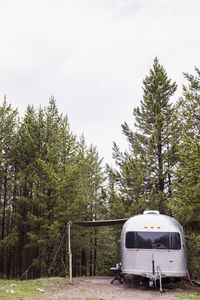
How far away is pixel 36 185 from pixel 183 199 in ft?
36.1

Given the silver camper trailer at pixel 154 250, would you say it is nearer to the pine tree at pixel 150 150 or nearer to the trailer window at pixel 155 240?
the trailer window at pixel 155 240

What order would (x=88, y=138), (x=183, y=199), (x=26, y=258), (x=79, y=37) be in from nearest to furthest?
1. (x=183, y=199)
2. (x=79, y=37)
3. (x=26, y=258)
4. (x=88, y=138)

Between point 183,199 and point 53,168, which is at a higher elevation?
point 53,168

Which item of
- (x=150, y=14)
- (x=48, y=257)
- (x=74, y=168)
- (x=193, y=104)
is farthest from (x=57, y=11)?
(x=48, y=257)

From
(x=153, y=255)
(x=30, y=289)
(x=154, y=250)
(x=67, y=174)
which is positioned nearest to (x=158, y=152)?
(x=67, y=174)

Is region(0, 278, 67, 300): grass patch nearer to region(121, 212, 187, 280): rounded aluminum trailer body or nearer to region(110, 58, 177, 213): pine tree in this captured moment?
region(121, 212, 187, 280): rounded aluminum trailer body

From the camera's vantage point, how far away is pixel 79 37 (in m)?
12.4

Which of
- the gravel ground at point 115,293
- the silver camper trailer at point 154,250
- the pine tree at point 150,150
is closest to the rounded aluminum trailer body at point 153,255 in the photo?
the silver camper trailer at point 154,250

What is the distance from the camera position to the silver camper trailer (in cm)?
988

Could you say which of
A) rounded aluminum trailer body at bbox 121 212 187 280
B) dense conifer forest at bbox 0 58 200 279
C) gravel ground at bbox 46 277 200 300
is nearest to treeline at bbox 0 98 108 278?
dense conifer forest at bbox 0 58 200 279

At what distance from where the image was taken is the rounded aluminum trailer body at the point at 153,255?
9867mm

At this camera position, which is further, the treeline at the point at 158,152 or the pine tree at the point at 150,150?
the pine tree at the point at 150,150

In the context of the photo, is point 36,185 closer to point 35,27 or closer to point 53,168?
point 53,168

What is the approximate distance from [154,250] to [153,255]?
0.19 m
